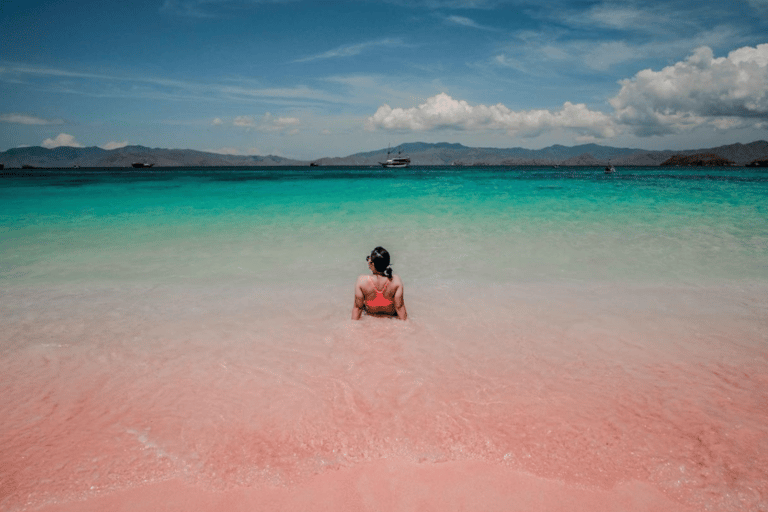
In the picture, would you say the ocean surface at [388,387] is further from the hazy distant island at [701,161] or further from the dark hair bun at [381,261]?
the hazy distant island at [701,161]

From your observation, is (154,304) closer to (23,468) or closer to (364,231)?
(23,468)

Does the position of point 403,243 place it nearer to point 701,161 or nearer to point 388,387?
point 388,387

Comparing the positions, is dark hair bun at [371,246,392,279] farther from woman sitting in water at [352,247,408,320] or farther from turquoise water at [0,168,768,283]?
turquoise water at [0,168,768,283]

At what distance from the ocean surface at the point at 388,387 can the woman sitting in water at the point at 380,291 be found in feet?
0.68

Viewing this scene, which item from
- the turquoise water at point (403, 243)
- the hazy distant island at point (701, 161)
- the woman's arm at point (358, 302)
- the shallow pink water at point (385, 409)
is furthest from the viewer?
the hazy distant island at point (701, 161)

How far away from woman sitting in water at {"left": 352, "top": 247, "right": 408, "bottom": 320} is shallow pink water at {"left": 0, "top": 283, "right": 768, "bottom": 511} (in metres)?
0.25

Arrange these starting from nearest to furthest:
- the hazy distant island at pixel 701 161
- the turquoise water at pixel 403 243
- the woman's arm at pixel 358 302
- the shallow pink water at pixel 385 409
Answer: the shallow pink water at pixel 385 409
the woman's arm at pixel 358 302
the turquoise water at pixel 403 243
the hazy distant island at pixel 701 161

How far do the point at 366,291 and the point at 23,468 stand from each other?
343 centimetres

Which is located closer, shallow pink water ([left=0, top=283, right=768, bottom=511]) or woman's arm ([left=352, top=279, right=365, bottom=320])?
shallow pink water ([left=0, top=283, right=768, bottom=511])

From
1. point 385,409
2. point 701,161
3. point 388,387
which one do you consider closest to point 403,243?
point 388,387

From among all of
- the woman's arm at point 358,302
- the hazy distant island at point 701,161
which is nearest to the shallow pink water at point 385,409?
the woman's arm at point 358,302

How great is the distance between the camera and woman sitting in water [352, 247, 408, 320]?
16.7 feet

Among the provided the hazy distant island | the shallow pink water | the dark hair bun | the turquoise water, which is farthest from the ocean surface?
the hazy distant island

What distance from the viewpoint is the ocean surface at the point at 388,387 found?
8.17ft
